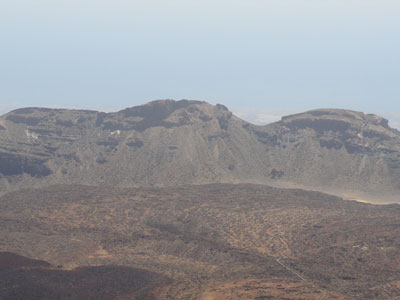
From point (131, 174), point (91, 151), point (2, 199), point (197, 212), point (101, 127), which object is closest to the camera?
point (197, 212)

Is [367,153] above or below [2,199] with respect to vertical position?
above

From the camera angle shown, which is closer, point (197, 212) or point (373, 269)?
point (373, 269)

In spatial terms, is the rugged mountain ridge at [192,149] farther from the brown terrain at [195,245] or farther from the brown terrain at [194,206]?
the brown terrain at [195,245]

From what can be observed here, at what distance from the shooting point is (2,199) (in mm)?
103125

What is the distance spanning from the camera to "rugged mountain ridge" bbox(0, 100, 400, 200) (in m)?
133

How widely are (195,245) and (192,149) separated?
74.3m

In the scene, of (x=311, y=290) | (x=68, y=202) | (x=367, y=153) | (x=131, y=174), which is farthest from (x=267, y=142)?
Answer: (x=311, y=290)

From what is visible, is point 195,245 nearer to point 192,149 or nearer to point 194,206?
point 194,206

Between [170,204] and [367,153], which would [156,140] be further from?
[367,153]

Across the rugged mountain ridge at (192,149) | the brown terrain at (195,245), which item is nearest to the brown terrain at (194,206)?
the brown terrain at (195,245)

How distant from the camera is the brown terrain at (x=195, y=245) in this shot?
174 ft

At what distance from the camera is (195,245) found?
73250 mm

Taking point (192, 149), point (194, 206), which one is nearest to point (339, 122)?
point (192, 149)

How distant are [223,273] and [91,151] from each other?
301 feet
